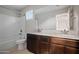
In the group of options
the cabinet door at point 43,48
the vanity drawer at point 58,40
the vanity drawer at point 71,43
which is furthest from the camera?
the cabinet door at point 43,48

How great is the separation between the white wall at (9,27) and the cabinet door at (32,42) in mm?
223

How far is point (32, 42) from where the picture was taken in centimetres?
183

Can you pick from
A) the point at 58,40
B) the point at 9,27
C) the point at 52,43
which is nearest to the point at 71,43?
the point at 58,40

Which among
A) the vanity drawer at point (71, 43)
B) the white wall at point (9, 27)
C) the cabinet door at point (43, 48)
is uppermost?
the white wall at point (9, 27)

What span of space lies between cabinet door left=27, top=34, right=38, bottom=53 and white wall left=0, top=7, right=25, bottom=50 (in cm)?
22

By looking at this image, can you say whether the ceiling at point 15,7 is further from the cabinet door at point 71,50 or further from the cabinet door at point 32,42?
the cabinet door at point 71,50

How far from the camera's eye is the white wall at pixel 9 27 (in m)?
1.72

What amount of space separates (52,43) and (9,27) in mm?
874

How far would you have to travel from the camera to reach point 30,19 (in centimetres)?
182

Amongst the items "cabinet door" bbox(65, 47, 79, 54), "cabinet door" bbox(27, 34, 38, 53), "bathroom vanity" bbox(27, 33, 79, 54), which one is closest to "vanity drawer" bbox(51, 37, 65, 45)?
"bathroom vanity" bbox(27, 33, 79, 54)

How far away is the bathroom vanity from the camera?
1.56 meters

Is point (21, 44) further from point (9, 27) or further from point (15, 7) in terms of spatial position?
point (15, 7)

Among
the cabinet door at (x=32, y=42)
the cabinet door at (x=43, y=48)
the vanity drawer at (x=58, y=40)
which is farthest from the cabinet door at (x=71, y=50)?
the cabinet door at (x=32, y=42)
